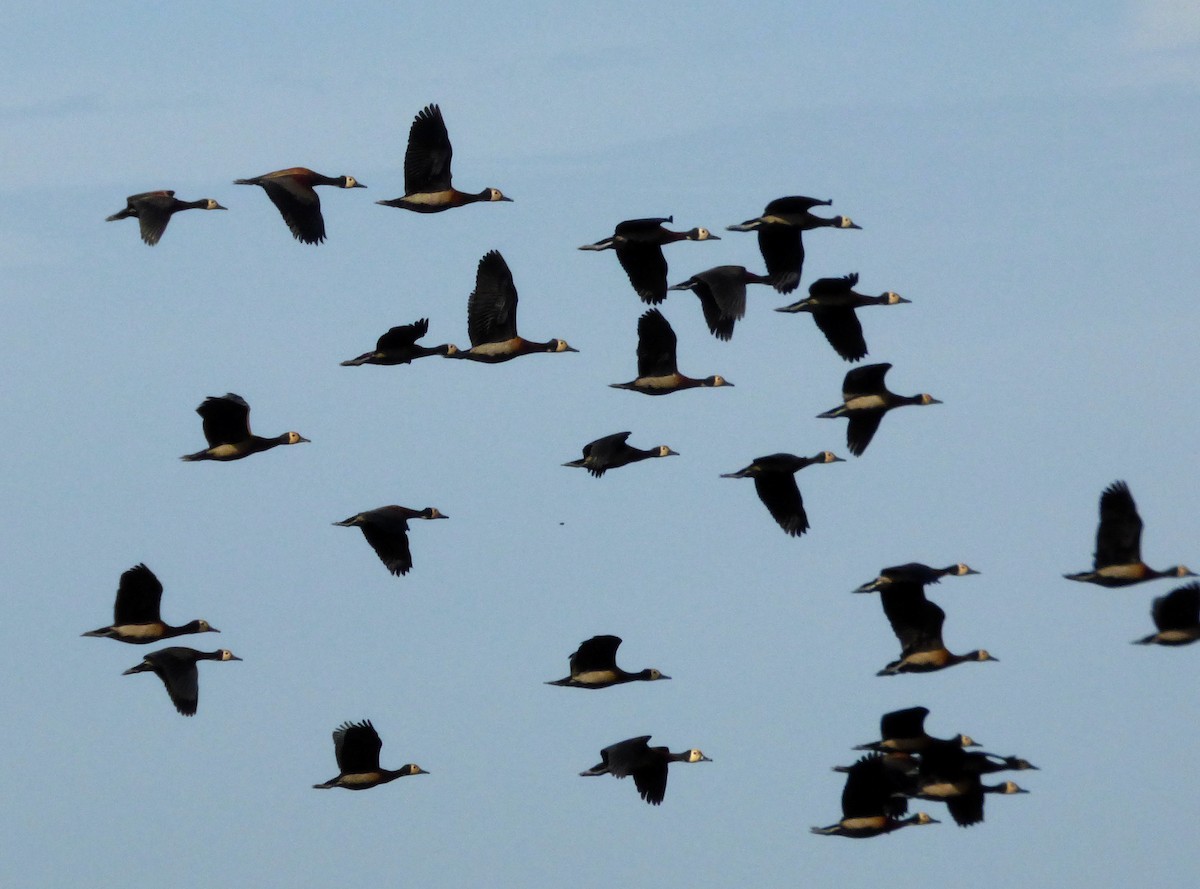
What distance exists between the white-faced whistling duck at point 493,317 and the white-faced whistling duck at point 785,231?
4.32 m

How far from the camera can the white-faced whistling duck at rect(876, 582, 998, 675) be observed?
51.5 m

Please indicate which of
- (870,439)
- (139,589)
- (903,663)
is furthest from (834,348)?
(139,589)

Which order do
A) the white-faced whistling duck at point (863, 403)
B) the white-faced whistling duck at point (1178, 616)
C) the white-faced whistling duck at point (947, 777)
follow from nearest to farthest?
the white-faced whistling duck at point (1178, 616), the white-faced whistling duck at point (947, 777), the white-faced whistling duck at point (863, 403)

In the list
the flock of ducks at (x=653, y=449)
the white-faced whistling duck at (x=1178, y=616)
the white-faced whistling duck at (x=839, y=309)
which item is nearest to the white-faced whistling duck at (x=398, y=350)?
the flock of ducks at (x=653, y=449)

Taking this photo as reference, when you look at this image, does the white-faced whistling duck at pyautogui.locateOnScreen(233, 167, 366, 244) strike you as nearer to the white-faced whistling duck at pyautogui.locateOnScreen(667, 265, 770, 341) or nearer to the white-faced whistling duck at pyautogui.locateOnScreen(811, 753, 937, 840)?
the white-faced whistling duck at pyautogui.locateOnScreen(667, 265, 770, 341)

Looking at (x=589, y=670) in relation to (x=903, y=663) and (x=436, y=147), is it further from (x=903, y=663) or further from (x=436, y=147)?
(x=436, y=147)

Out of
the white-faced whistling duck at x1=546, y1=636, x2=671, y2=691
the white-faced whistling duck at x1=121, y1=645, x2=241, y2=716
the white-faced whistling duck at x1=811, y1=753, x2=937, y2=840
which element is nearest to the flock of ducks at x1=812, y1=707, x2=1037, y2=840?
the white-faced whistling duck at x1=811, y1=753, x2=937, y2=840

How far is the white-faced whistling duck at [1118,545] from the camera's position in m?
48.5

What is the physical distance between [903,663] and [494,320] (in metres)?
9.81

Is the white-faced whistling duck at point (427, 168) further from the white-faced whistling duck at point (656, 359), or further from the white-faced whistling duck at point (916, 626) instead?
the white-faced whistling duck at point (916, 626)

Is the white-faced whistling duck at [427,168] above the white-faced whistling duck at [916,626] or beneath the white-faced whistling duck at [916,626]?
above

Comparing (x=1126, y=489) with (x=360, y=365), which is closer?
(x=1126, y=489)

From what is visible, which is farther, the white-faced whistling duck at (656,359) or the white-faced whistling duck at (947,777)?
the white-faced whistling duck at (656,359)

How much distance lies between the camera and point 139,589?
175 feet
